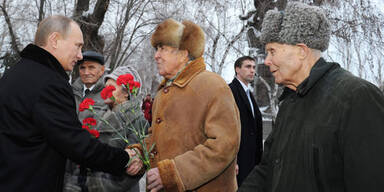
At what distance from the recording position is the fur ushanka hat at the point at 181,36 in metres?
2.79

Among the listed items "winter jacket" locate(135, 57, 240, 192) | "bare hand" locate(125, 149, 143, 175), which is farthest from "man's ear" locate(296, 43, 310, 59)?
"bare hand" locate(125, 149, 143, 175)

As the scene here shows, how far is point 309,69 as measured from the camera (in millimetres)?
2027

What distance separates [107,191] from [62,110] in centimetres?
108

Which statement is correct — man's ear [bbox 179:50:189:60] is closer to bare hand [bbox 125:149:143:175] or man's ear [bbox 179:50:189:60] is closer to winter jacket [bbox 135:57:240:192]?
winter jacket [bbox 135:57:240:192]

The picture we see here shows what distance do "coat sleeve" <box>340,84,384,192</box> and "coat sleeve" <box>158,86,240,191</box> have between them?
97cm

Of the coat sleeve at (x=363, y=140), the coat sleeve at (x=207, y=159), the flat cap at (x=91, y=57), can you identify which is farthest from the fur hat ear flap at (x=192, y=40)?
the flat cap at (x=91, y=57)

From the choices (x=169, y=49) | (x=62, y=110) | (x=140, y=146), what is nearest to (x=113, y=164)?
(x=140, y=146)

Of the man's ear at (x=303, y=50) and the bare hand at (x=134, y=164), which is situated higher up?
the man's ear at (x=303, y=50)

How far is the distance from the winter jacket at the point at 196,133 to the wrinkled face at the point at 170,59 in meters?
0.11

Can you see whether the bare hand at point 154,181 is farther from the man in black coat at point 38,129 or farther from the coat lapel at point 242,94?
the coat lapel at point 242,94

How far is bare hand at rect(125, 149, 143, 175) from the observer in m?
2.89

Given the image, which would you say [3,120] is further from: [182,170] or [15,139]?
[182,170]

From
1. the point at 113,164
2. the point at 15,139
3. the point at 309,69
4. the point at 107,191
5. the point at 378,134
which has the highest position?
the point at 309,69

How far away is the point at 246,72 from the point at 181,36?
8.25 feet
